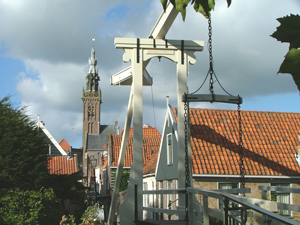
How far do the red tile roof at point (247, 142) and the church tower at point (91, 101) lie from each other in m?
83.6

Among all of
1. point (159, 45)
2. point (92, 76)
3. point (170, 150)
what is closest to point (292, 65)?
point (159, 45)

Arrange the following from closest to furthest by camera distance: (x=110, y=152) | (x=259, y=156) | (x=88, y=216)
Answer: (x=88, y=216)
(x=259, y=156)
(x=110, y=152)

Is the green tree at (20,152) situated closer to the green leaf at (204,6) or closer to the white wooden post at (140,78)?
the white wooden post at (140,78)

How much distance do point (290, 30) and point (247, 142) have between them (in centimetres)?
1391

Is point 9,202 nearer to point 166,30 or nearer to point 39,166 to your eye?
point 39,166

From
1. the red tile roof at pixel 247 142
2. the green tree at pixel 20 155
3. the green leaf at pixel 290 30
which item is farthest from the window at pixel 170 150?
the green leaf at pixel 290 30

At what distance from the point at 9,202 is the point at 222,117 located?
949cm

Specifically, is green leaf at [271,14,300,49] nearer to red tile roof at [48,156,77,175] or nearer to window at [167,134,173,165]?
window at [167,134,173,165]

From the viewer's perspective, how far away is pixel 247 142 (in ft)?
49.0

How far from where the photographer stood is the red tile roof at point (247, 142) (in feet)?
45.1

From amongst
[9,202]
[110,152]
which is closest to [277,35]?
[9,202]

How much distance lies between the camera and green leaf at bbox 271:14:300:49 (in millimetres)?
1470

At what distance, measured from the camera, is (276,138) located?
1537cm

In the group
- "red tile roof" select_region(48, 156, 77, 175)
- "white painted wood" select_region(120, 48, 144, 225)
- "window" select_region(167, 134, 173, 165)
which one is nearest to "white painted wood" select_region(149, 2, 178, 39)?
"white painted wood" select_region(120, 48, 144, 225)
